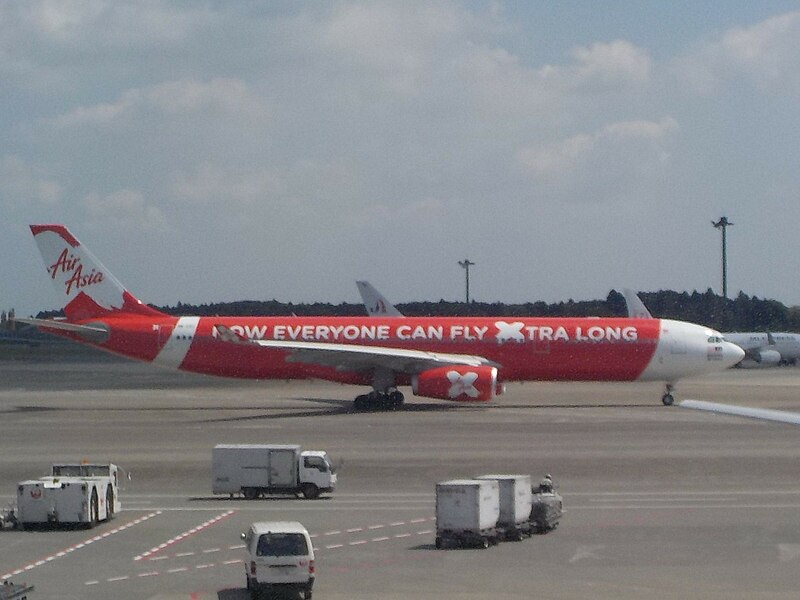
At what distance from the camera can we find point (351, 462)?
38.8 meters

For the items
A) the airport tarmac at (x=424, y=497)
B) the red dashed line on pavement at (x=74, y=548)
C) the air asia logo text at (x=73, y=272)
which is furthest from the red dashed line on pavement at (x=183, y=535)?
the air asia logo text at (x=73, y=272)

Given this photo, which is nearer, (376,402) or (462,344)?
(376,402)

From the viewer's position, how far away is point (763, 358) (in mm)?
113500

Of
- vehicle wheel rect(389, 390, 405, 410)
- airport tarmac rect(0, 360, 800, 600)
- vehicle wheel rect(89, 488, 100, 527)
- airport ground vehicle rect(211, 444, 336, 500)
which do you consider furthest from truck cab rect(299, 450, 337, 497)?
vehicle wheel rect(389, 390, 405, 410)

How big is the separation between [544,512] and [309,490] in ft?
27.4

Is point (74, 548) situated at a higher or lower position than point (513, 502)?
lower

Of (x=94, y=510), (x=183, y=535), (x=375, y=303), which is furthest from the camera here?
(x=375, y=303)

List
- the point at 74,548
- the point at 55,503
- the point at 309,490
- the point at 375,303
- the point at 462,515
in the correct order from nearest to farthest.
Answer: the point at 462,515 < the point at 74,548 < the point at 55,503 < the point at 309,490 < the point at 375,303

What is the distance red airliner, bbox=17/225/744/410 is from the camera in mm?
58812

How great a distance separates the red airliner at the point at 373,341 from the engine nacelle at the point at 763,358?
184 feet

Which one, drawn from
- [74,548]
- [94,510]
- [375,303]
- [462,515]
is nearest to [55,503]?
[94,510]

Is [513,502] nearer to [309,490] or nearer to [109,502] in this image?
[309,490]

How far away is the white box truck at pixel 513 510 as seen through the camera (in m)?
25.2

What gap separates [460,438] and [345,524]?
17744 millimetres
